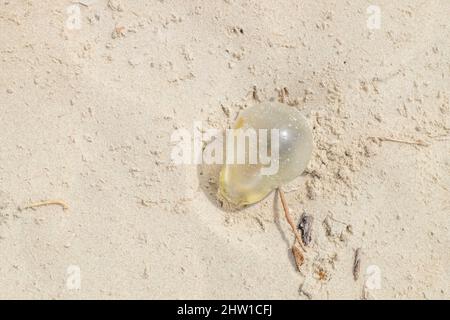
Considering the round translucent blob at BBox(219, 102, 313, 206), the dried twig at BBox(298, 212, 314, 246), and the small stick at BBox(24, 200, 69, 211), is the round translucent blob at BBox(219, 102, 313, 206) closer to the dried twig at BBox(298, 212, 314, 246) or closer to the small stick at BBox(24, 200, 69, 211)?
the dried twig at BBox(298, 212, 314, 246)

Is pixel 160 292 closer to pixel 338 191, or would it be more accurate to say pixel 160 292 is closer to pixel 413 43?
pixel 338 191

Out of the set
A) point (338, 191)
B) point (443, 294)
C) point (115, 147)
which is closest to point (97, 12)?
point (115, 147)

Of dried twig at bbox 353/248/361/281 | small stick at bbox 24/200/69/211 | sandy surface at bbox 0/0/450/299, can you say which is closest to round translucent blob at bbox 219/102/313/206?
sandy surface at bbox 0/0/450/299

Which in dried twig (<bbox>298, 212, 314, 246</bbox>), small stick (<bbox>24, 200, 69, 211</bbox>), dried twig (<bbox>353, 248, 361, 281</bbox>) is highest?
small stick (<bbox>24, 200, 69, 211</bbox>)

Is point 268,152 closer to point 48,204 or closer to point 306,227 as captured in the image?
point 306,227
